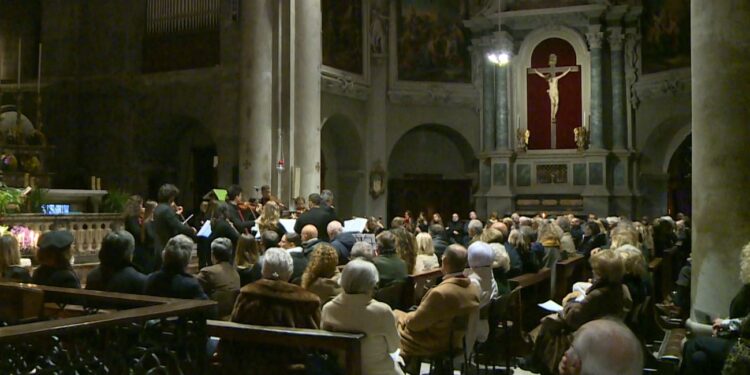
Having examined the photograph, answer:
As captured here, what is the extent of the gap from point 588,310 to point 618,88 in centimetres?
1855

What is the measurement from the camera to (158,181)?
62.4ft

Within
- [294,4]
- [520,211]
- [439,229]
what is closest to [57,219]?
[439,229]

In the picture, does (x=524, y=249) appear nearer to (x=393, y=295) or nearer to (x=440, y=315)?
(x=393, y=295)

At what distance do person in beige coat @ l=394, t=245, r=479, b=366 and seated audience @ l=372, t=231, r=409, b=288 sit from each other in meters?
1.09

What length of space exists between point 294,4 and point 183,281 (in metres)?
11.7

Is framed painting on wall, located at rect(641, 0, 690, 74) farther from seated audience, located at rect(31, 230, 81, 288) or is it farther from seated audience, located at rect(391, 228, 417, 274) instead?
seated audience, located at rect(31, 230, 81, 288)

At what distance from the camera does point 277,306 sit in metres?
4.52

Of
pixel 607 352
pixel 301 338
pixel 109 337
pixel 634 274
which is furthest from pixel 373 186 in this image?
pixel 607 352

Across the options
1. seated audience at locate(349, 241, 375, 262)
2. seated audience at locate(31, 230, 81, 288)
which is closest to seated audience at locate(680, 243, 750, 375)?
seated audience at locate(349, 241, 375, 262)

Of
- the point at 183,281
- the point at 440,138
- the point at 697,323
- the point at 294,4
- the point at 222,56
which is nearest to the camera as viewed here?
the point at 183,281

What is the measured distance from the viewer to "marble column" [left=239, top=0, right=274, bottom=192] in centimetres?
1520

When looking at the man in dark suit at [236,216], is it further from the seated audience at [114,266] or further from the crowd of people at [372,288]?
the seated audience at [114,266]

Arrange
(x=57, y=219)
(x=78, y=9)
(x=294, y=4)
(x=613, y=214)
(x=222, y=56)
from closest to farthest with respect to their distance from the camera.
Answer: (x=57, y=219), (x=294, y=4), (x=222, y=56), (x=78, y=9), (x=613, y=214)

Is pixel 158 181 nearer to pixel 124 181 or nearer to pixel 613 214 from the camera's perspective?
pixel 124 181
